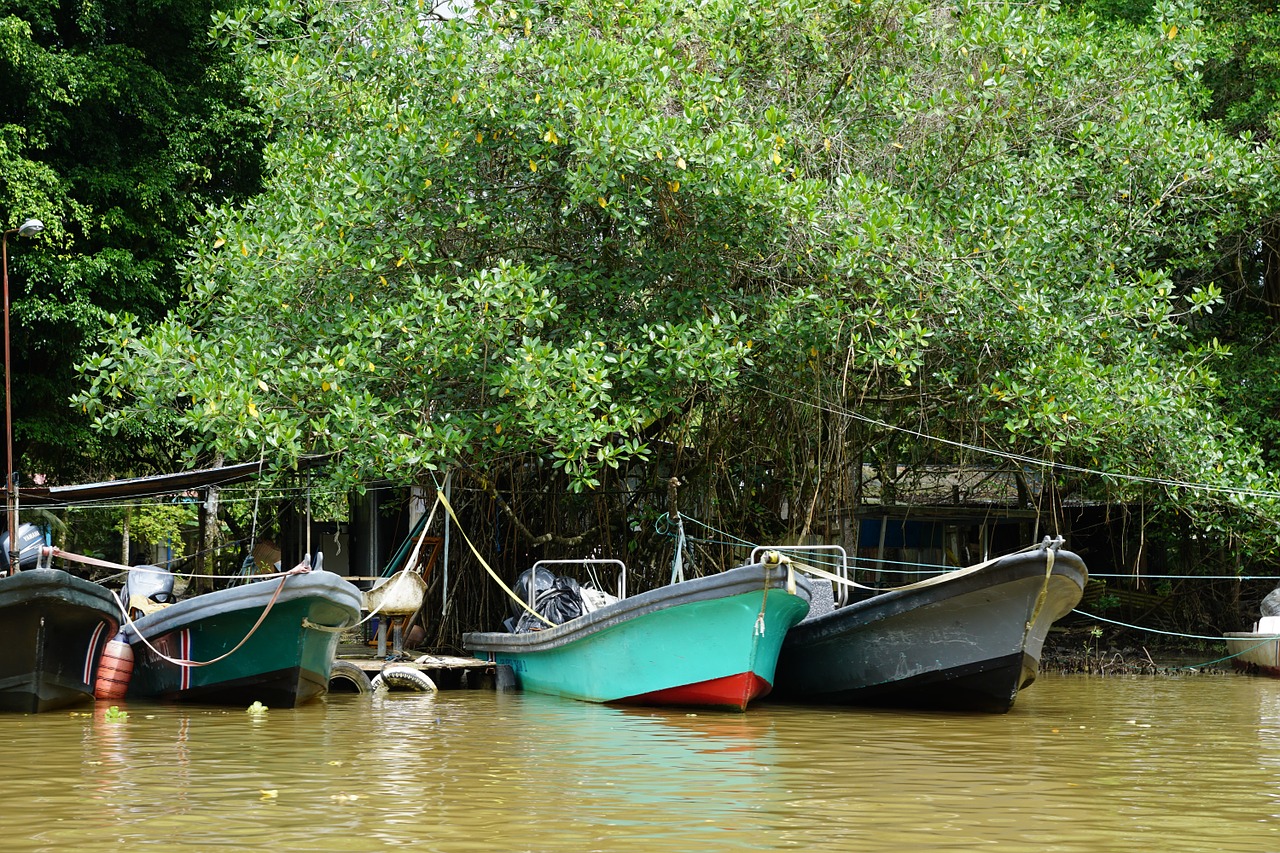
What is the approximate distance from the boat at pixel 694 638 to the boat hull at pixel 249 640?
1.87 meters

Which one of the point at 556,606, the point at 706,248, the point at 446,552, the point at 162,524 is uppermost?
the point at 706,248

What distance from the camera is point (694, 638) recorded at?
30.0 ft

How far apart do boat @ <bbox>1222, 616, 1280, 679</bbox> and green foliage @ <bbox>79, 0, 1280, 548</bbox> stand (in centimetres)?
155

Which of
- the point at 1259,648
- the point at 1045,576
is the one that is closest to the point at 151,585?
the point at 1045,576

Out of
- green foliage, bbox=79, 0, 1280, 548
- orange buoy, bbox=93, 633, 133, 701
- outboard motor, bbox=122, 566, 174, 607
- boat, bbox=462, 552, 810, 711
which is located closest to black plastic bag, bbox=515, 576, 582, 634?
boat, bbox=462, 552, 810, 711

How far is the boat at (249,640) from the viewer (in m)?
9.05

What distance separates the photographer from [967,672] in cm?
913

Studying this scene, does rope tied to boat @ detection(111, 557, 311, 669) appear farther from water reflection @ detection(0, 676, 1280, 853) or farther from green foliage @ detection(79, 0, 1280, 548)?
green foliage @ detection(79, 0, 1280, 548)

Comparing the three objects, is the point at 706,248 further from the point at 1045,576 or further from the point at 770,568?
the point at 1045,576

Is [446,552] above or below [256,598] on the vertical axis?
above

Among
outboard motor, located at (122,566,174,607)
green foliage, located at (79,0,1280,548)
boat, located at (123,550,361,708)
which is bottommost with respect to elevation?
boat, located at (123,550,361,708)

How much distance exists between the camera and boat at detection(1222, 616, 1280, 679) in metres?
13.2

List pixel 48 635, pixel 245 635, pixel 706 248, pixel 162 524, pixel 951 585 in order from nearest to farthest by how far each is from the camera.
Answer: pixel 48 635 < pixel 951 585 < pixel 245 635 < pixel 706 248 < pixel 162 524

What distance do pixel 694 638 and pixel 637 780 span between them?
318cm
